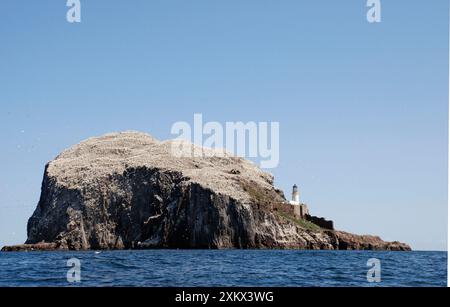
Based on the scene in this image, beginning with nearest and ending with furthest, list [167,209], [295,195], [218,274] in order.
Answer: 1. [218,274]
2. [167,209]
3. [295,195]

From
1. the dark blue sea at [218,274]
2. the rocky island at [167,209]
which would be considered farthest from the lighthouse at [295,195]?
the dark blue sea at [218,274]

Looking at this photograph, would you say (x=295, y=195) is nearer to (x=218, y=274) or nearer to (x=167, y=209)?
(x=167, y=209)

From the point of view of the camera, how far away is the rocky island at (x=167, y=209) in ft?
358

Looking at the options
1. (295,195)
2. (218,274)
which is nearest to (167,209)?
(295,195)

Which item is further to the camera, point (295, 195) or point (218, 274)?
point (295, 195)

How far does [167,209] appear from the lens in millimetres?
118062

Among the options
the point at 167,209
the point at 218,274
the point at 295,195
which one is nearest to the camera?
the point at 218,274

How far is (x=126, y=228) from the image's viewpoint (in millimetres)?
123250

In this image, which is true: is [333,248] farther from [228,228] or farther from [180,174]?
[180,174]

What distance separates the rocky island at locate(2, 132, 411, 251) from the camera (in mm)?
109000

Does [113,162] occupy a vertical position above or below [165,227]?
above

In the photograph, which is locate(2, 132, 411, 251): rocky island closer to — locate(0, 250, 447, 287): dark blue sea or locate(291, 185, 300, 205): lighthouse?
locate(291, 185, 300, 205): lighthouse
